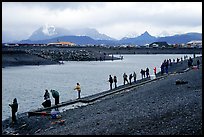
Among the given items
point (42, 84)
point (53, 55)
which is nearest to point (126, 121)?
point (42, 84)

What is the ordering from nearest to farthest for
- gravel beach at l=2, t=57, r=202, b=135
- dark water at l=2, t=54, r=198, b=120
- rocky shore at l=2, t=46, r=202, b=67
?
gravel beach at l=2, t=57, r=202, b=135 < dark water at l=2, t=54, r=198, b=120 < rocky shore at l=2, t=46, r=202, b=67

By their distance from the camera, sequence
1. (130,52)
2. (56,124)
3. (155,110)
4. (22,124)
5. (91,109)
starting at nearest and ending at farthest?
(155,110) < (56,124) < (22,124) < (91,109) < (130,52)

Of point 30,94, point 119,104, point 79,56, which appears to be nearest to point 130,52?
point 79,56

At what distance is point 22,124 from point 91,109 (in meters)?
3.85

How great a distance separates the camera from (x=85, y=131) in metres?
14.1

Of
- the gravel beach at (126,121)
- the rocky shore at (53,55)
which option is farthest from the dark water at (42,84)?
the rocky shore at (53,55)

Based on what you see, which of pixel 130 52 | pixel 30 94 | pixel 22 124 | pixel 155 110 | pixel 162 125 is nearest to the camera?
pixel 162 125

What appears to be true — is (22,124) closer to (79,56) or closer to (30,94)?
(30,94)

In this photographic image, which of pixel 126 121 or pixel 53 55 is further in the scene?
pixel 53 55

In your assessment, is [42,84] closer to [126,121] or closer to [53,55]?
[126,121]

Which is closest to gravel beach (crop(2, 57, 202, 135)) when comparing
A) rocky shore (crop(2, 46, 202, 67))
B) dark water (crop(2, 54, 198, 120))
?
dark water (crop(2, 54, 198, 120))

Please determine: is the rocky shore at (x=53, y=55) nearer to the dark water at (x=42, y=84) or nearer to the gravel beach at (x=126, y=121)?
the dark water at (x=42, y=84)

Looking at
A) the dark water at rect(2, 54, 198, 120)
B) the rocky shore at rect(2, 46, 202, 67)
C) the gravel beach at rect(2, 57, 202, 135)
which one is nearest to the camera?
the gravel beach at rect(2, 57, 202, 135)

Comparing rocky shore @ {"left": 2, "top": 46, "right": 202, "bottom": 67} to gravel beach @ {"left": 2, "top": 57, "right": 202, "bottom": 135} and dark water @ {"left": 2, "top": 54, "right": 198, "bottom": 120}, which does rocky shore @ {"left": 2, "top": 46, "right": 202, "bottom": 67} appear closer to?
dark water @ {"left": 2, "top": 54, "right": 198, "bottom": 120}
